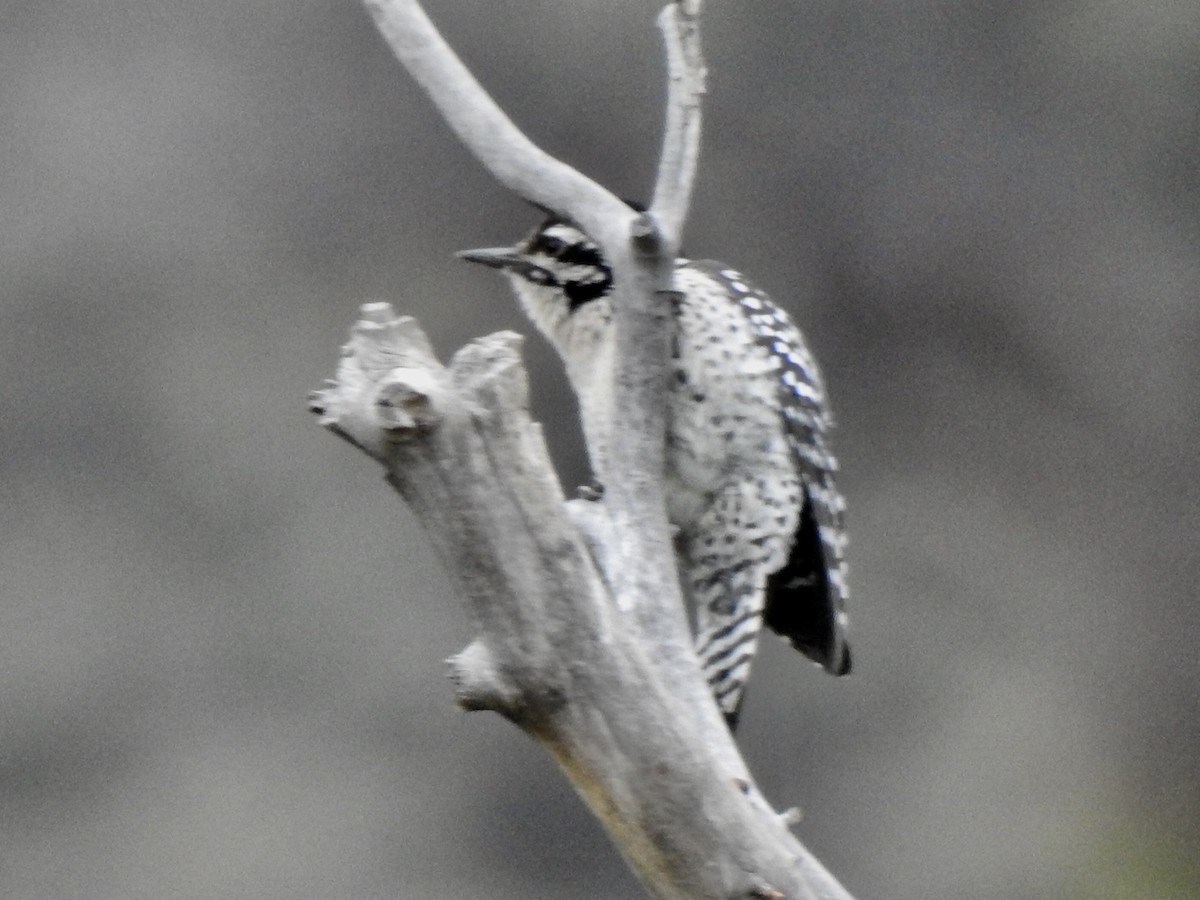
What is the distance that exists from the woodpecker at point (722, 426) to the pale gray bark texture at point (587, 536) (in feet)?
1.34

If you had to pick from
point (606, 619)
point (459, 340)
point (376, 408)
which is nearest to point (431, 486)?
point (376, 408)

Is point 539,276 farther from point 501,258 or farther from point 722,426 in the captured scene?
point 722,426

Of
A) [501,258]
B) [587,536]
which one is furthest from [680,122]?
[501,258]

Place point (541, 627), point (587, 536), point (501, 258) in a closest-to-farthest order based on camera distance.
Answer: point (541, 627)
point (587, 536)
point (501, 258)

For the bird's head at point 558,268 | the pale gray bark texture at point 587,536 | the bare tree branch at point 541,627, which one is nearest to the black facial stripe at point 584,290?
the bird's head at point 558,268

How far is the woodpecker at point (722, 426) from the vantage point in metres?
2.29

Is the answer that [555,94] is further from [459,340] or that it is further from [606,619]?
[606,619]

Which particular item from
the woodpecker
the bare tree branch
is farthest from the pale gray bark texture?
the woodpecker

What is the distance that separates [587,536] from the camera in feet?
6.11

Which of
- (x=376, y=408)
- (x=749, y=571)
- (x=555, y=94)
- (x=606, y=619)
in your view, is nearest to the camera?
(x=376, y=408)

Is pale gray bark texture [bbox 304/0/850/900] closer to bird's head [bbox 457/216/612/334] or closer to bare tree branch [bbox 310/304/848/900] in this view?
bare tree branch [bbox 310/304/848/900]

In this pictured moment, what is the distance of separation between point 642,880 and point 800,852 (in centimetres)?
17

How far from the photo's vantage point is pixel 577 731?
170 cm

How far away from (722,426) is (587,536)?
1.63 feet
